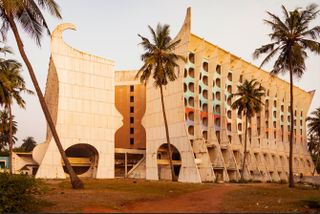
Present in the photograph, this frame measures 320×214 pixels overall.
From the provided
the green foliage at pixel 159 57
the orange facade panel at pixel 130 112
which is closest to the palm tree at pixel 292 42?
the green foliage at pixel 159 57

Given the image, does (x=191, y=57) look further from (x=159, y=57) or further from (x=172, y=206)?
(x=172, y=206)

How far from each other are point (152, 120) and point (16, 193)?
4559cm

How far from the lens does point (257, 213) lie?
16688 mm

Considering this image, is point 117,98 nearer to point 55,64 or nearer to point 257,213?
point 55,64

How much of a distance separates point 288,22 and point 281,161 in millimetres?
56118

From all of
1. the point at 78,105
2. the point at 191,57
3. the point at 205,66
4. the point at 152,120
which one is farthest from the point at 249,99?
the point at 78,105

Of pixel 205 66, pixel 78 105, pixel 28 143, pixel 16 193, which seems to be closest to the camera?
pixel 16 193

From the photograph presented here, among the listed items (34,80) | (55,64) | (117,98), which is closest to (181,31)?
(55,64)

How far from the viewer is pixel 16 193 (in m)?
18.5

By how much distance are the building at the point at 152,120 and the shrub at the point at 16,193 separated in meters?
33.8

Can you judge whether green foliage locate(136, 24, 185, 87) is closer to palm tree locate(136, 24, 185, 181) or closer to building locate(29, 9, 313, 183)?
palm tree locate(136, 24, 185, 181)

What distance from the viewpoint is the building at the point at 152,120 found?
5619cm

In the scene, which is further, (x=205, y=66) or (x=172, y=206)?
(x=205, y=66)

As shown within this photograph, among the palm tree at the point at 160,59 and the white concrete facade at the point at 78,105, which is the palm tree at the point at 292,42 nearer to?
the palm tree at the point at 160,59
